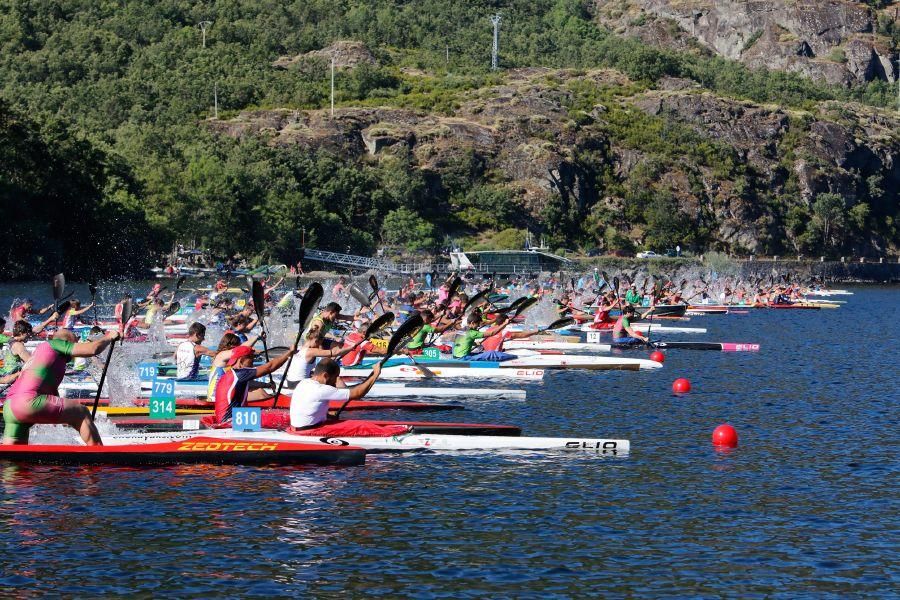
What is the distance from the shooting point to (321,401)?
72.3ft

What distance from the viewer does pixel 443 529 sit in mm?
18234

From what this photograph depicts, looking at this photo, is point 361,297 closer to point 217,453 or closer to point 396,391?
point 396,391

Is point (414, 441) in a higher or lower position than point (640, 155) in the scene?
lower

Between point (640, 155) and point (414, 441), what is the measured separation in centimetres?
16334

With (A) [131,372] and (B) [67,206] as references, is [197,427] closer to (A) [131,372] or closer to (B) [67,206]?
(A) [131,372]

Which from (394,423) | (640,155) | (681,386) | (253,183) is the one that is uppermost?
(640,155)

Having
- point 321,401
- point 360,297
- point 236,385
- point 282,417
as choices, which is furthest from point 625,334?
point 321,401

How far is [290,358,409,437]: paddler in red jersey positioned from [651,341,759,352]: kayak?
25.0 meters

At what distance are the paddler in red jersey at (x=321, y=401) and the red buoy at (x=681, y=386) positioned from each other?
47.2 ft

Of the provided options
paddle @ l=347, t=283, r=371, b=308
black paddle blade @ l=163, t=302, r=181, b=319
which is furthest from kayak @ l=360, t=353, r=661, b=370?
black paddle blade @ l=163, t=302, r=181, b=319

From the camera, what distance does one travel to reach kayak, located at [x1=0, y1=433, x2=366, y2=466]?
21344 millimetres

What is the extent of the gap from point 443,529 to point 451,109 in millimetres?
169998

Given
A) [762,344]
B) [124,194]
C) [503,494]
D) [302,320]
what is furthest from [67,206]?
[503,494]

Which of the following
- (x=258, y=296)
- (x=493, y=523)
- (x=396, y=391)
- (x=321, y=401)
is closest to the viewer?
(x=493, y=523)
